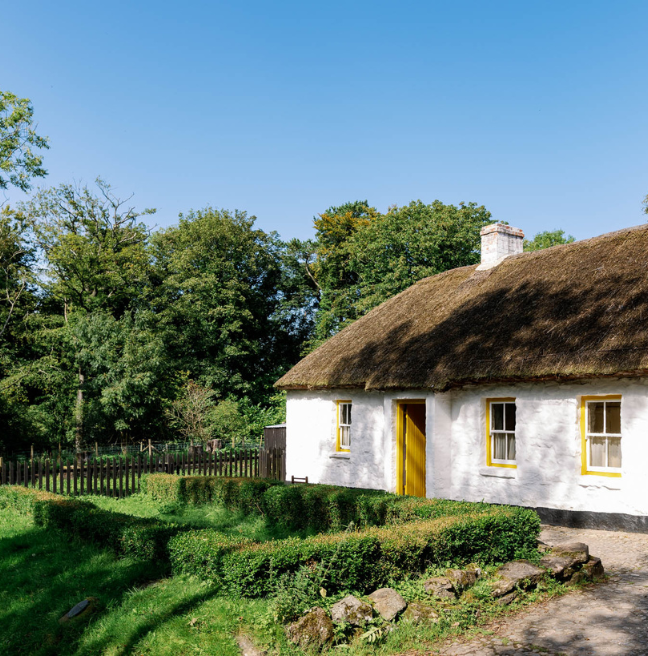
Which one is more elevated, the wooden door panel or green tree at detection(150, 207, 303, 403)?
green tree at detection(150, 207, 303, 403)

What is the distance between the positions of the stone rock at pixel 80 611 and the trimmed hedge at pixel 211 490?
208 inches

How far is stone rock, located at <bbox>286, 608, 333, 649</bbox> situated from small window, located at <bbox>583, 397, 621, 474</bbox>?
702 centimetres

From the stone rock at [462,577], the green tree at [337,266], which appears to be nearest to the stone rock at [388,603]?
the stone rock at [462,577]

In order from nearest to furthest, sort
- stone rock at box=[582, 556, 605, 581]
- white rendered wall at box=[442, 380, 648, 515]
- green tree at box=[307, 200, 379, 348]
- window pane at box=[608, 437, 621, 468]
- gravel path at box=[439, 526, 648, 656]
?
1. gravel path at box=[439, 526, 648, 656]
2. stone rock at box=[582, 556, 605, 581]
3. white rendered wall at box=[442, 380, 648, 515]
4. window pane at box=[608, 437, 621, 468]
5. green tree at box=[307, 200, 379, 348]

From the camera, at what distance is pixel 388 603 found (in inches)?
243

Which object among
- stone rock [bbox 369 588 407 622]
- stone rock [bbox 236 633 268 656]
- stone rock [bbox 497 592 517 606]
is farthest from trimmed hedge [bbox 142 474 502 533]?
stone rock [bbox 236 633 268 656]

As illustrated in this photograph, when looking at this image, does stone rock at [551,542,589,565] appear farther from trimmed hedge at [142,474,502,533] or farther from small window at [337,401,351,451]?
small window at [337,401,351,451]

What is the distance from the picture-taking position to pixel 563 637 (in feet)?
18.9

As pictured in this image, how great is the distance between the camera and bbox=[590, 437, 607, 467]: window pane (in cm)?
1094

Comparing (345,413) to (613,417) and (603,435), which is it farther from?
(613,417)

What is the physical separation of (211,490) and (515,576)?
26.8ft

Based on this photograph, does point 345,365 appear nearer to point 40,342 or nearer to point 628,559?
point 628,559

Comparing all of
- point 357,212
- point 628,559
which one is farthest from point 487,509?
point 357,212

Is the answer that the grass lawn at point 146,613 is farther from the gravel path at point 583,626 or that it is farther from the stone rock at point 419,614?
the gravel path at point 583,626
